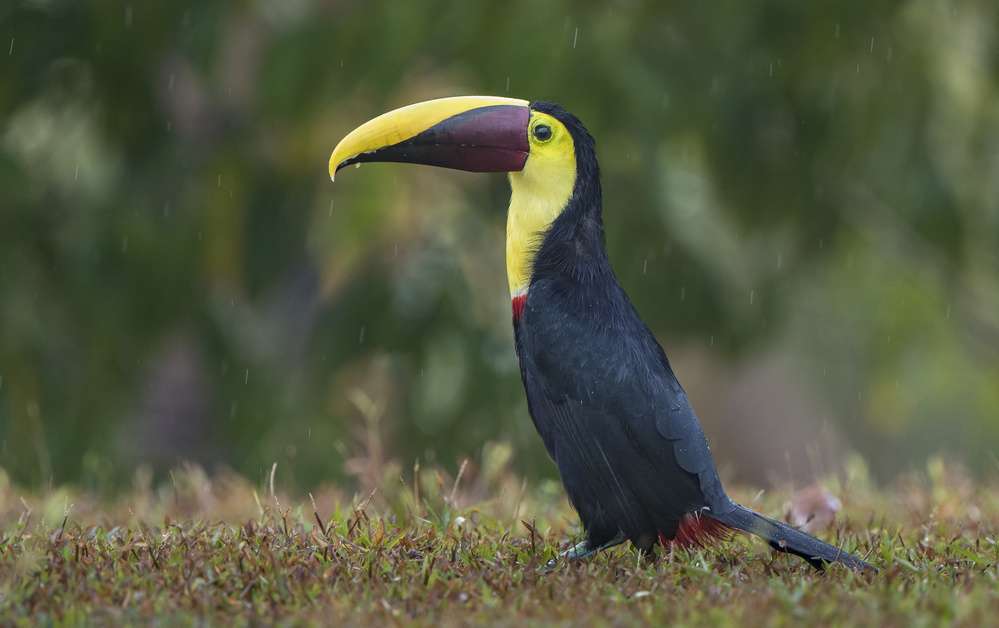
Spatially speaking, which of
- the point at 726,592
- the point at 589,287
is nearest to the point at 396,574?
the point at 726,592

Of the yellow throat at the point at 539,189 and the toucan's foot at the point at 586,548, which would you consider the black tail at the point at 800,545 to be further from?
the yellow throat at the point at 539,189

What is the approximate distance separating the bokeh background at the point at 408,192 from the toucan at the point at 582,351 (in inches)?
123

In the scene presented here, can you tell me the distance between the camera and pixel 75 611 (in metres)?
3.02

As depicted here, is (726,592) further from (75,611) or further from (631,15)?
(631,15)

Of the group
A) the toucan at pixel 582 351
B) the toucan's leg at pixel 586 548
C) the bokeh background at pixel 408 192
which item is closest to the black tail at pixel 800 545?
the toucan at pixel 582 351

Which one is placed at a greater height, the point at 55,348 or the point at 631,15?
the point at 631,15

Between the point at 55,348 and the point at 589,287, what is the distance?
579 cm

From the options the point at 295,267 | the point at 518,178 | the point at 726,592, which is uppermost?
the point at 518,178

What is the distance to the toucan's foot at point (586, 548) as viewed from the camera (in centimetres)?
397

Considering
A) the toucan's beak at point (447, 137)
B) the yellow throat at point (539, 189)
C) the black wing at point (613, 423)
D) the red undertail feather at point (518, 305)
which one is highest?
the toucan's beak at point (447, 137)

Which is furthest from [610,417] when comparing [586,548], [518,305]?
[518,305]

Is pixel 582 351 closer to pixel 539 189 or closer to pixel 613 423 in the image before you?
pixel 613 423

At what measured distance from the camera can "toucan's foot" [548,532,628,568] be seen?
3.97 meters

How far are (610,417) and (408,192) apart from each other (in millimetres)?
4912
